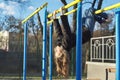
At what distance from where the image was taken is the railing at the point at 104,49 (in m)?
11.3

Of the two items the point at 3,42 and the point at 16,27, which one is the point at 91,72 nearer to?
the point at 3,42

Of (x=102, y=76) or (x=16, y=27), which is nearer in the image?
(x=102, y=76)

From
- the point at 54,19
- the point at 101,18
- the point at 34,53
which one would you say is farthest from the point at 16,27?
the point at 54,19

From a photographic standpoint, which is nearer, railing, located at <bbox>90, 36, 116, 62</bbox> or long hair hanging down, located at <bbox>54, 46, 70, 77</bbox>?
long hair hanging down, located at <bbox>54, 46, 70, 77</bbox>

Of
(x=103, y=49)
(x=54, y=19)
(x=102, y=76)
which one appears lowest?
(x=102, y=76)

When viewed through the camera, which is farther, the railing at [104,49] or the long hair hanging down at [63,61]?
the railing at [104,49]

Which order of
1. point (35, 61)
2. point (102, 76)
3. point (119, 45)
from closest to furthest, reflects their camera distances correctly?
point (119, 45)
point (102, 76)
point (35, 61)

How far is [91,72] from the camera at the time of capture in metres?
11.6

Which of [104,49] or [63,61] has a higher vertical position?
[104,49]

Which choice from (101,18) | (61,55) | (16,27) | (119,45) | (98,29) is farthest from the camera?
(16,27)

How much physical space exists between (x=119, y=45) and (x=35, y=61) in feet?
50.7

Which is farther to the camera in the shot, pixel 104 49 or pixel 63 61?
pixel 104 49

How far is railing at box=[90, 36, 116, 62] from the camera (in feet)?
37.0

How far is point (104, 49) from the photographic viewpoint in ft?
38.7
